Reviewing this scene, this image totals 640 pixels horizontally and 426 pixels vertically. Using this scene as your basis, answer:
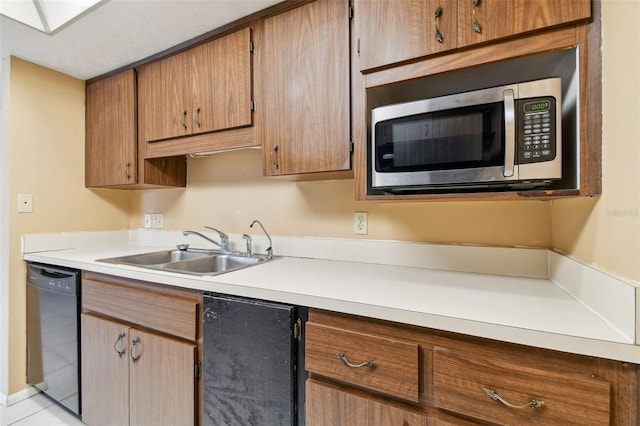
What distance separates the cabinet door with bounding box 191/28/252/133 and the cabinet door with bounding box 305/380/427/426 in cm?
127

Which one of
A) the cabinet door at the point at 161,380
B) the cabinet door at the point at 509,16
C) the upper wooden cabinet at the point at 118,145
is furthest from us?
the upper wooden cabinet at the point at 118,145

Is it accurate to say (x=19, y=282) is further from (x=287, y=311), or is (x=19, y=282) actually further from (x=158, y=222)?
(x=287, y=311)

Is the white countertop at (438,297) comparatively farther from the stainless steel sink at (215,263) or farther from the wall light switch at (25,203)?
the wall light switch at (25,203)

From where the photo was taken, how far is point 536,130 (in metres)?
0.86

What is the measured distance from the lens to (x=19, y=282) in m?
1.89

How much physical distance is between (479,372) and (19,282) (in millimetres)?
2601

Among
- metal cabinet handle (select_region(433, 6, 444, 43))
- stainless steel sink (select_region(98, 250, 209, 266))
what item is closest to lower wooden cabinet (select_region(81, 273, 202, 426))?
stainless steel sink (select_region(98, 250, 209, 266))

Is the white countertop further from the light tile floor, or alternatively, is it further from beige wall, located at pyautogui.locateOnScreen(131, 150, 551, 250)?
the light tile floor

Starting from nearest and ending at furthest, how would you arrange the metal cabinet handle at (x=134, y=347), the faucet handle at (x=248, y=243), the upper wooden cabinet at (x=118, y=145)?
the metal cabinet handle at (x=134, y=347) → the faucet handle at (x=248, y=243) → the upper wooden cabinet at (x=118, y=145)

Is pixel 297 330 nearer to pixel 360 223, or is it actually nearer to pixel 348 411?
pixel 348 411

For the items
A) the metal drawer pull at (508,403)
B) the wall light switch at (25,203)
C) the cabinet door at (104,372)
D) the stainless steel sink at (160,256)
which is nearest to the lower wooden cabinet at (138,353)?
the cabinet door at (104,372)

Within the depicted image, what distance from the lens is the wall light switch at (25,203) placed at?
1.88m

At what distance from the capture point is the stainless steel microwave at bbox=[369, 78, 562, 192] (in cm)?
86

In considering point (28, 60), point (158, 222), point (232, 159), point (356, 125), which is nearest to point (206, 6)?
point (232, 159)
